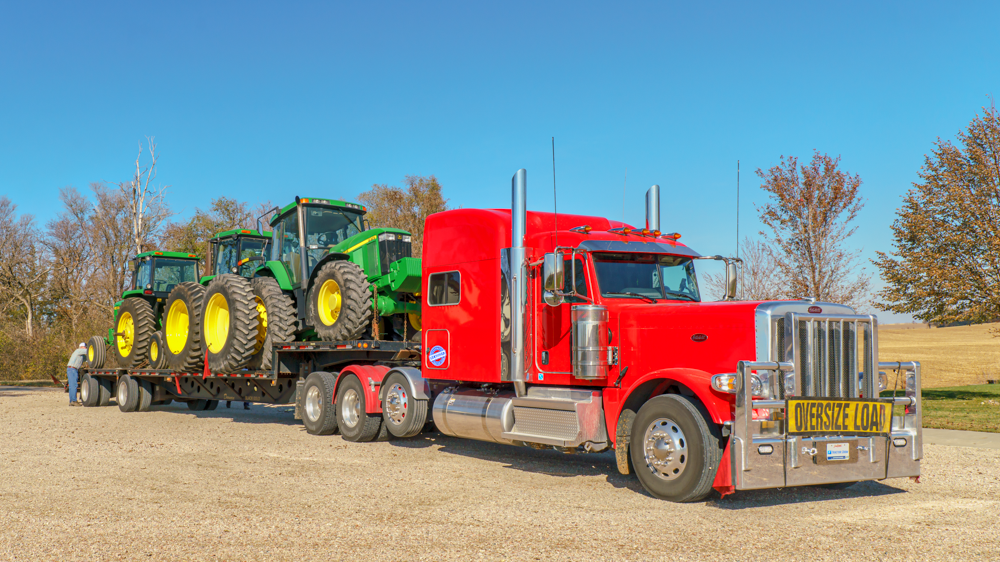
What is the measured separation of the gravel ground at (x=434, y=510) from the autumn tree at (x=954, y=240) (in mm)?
10413

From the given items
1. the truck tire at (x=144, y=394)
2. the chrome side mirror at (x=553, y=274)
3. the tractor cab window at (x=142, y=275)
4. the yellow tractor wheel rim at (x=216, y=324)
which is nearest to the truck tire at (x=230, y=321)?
the yellow tractor wheel rim at (x=216, y=324)

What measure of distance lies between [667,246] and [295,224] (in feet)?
23.1

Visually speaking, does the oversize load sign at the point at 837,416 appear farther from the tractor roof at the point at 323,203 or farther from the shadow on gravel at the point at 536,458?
the tractor roof at the point at 323,203

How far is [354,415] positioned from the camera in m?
11.9

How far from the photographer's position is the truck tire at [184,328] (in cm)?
1459

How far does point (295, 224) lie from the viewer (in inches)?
536

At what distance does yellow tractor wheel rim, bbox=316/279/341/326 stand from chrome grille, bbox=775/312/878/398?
7223mm

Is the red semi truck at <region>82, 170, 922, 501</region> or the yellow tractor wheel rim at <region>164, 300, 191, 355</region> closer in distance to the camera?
the red semi truck at <region>82, 170, 922, 501</region>

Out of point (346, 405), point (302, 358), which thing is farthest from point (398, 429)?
point (302, 358)

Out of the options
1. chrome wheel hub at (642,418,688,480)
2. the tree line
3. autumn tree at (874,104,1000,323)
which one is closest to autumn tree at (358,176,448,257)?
the tree line

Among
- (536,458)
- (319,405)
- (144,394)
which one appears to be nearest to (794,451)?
(536,458)

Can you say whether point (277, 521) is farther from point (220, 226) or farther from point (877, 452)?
point (220, 226)

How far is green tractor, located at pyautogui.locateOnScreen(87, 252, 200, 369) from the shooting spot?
1781cm

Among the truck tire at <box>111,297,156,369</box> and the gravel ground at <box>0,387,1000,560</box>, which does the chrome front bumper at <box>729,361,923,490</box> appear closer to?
the gravel ground at <box>0,387,1000,560</box>
